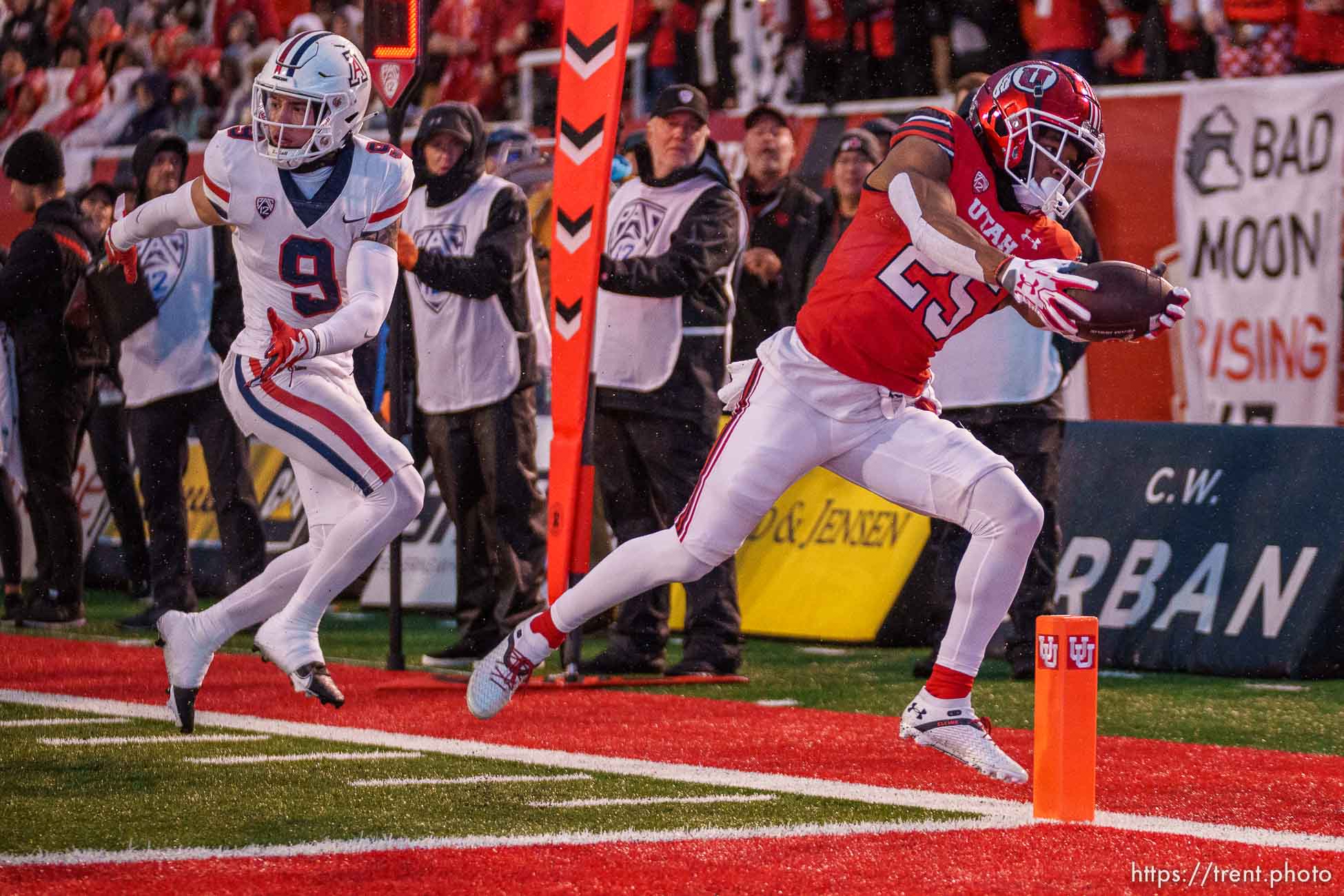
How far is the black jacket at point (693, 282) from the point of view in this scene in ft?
24.8

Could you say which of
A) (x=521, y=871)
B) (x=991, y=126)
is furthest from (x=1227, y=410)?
(x=521, y=871)

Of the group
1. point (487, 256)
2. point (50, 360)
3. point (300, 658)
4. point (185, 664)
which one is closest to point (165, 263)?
→ point (50, 360)

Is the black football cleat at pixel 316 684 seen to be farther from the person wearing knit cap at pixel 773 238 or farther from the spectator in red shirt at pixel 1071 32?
the spectator in red shirt at pixel 1071 32

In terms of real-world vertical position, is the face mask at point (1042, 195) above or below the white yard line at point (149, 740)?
above

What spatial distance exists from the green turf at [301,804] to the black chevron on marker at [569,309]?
2009 millimetres

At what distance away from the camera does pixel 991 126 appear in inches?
203

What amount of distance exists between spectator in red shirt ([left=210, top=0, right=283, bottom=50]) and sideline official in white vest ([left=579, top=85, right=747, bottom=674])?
9102 millimetres

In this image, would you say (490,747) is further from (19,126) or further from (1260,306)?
(19,126)

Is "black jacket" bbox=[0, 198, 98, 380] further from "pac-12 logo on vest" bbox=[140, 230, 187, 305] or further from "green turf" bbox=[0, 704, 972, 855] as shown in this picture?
"green turf" bbox=[0, 704, 972, 855]

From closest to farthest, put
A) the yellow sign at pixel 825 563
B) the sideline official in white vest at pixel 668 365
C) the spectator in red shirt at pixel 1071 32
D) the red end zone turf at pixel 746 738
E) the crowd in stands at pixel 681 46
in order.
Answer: the red end zone turf at pixel 746 738, the sideline official in white vest at pixel 668 365, the yellow sign at pixel 825 563, the crowd in stands at pixel 681 46, the spectator in red shirt at pixel 1071 32

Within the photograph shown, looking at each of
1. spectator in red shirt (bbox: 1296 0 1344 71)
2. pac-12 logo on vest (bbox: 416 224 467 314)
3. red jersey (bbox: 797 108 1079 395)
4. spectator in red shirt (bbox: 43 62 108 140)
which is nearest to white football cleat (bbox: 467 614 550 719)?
red jersey (bbox: 797 108 1079 395)

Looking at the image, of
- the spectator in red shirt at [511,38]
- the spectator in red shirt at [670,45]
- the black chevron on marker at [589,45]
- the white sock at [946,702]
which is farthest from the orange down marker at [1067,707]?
the spectator in red shirt at [511,38]

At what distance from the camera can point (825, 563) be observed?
937cm

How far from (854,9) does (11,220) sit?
680cm
